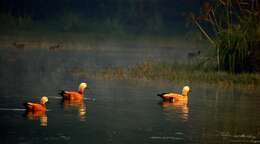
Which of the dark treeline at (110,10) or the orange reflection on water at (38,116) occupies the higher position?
the dark treeline at (110,10)

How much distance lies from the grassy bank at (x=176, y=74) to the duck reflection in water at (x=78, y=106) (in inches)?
254

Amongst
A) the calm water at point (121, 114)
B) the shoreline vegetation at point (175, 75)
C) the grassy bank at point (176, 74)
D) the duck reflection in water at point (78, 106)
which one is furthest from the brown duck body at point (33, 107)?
the grassy bank at point (176, 74)

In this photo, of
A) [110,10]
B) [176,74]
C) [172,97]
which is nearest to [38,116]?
[172,97]

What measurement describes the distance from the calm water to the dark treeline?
28.3m

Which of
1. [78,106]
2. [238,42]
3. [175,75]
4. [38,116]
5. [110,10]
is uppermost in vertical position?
[110,10]

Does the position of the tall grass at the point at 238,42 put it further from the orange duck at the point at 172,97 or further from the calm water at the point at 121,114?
the orange duck at the point at 172,97

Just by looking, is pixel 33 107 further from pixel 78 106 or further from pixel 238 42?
pixel 238 42

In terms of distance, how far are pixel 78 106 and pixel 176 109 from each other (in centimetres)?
252

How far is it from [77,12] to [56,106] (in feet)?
135

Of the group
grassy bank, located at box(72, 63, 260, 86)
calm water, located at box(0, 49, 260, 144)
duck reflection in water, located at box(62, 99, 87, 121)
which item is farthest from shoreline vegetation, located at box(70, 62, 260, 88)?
duck reflection in water, located at box(62, 99, 87, 121)

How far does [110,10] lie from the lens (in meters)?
68.7

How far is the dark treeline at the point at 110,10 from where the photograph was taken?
216 ft

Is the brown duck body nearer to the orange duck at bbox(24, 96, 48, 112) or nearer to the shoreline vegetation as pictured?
the orange duck at bbox(24, 96, 48, 112)

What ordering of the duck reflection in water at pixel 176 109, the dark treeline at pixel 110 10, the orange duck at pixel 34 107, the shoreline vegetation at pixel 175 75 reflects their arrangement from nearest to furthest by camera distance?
the orange duck at pixel 34 107, the duck reflection in water at pixel 176 109, the shoreline vegetation at pixel 175 75, the dark treeline at pixel 110 10
